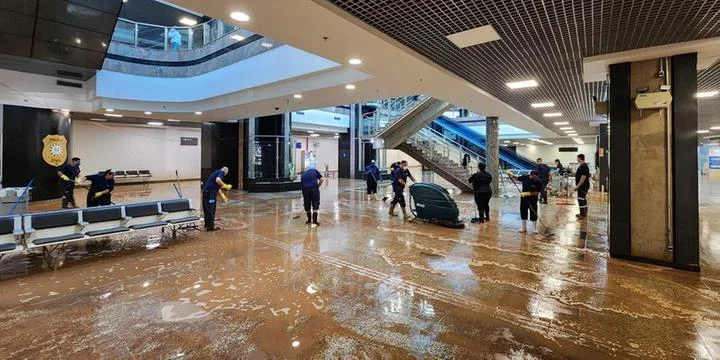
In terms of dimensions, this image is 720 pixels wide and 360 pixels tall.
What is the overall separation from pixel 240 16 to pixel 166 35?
11883 millimetres

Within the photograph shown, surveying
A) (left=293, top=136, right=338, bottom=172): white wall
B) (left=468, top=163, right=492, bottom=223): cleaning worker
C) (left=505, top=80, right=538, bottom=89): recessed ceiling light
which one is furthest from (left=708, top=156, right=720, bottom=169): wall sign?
(left=468, top=163, right=492, bottom=223): cleaning worker

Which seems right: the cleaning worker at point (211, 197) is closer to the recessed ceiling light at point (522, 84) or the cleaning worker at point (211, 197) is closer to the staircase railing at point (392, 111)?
the recessed ceiling light at point (522, 84)

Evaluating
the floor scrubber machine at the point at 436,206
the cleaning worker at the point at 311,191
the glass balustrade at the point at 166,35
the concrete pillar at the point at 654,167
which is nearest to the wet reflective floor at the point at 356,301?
the concrete pillar at the point at 654,167

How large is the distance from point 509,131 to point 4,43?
2639 centimetres

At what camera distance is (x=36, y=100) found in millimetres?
12516

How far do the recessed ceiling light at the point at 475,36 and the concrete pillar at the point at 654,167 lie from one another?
239cm

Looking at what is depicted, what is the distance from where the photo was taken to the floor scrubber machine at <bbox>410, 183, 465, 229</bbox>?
7906 mm

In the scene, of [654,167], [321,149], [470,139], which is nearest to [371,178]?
[654,167]

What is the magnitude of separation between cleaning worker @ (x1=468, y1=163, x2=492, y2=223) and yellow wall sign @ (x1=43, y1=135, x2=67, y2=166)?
15.7m

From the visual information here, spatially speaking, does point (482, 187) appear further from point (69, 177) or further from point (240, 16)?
point (69, 177)

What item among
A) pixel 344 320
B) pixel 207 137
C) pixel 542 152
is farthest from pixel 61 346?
pixel 542 152

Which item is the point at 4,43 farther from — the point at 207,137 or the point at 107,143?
the point at 107,143

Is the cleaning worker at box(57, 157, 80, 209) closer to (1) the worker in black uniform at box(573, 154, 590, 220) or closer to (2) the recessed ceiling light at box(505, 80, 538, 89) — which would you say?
(2) the recessed ceiling light at box(505, 80, 538, 89)

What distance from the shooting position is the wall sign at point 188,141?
873 inches
